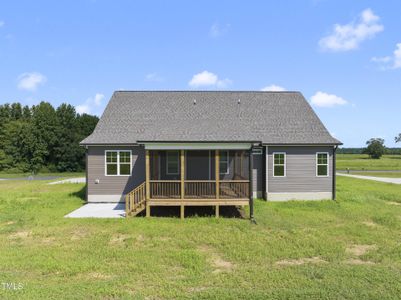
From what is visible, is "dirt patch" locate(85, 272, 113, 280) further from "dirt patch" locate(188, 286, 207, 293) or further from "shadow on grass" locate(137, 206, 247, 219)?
"shadow on grass" locate(137, 206, 247, 219)

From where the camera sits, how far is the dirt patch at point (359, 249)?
25.5 feet

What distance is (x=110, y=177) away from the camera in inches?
604

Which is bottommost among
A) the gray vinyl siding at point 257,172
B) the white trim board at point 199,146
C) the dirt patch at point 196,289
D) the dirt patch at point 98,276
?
the dirt patch at point 98,276

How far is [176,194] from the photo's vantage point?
509 inches

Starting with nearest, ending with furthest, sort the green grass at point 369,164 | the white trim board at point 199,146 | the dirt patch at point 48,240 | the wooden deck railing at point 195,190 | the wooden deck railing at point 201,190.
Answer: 1. the dirt patch at point 48,240
2. the white trim board at point 199,146
3. the wooden deck railing at point 195,190
4. the wooden deck railing at point 201,190
5. the green grass at point 369,164

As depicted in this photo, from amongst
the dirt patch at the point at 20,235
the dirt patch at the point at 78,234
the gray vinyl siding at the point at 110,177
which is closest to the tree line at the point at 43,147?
the gray vinyl siding at the point at 110,177

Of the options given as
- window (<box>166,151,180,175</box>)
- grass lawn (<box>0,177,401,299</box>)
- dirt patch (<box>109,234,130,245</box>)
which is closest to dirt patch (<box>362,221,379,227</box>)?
grass lawn (<box>0,177,401,299</box>)

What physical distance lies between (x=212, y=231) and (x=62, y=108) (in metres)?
47.7

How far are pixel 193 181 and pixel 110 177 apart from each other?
213 inches

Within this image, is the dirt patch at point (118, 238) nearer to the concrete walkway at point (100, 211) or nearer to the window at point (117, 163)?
the concrete walkway at point (100, 211)

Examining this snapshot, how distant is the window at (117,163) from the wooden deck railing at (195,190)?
2712mm

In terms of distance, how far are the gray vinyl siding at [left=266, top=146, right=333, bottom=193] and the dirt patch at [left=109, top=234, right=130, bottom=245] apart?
893cm

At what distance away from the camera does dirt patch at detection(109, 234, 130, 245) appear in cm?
870

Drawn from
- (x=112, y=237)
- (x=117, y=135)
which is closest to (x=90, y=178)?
(x=117, y=135)
